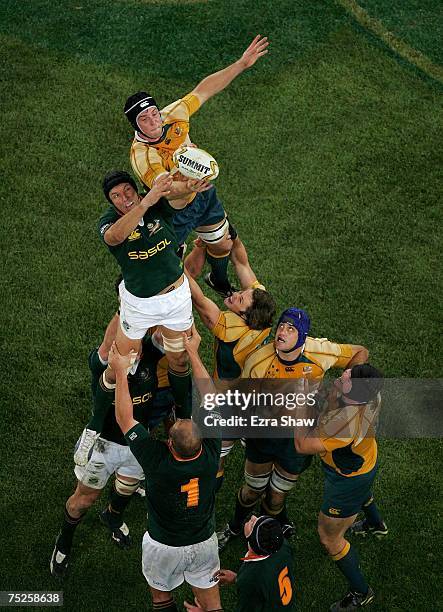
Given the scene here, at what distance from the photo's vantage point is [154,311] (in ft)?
27.0

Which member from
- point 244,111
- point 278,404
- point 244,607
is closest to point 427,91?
point 244,111

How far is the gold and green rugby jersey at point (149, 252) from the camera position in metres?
7.96

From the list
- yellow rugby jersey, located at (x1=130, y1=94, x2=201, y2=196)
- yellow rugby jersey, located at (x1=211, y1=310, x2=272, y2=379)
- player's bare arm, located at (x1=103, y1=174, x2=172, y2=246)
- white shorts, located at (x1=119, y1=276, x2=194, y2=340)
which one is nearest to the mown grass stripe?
yellow rugby jersey, located at (x1=130, y1=94, x2=201, y2=196)

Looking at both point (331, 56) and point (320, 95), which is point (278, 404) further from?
point (331, 56)

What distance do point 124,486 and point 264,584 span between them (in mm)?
2313

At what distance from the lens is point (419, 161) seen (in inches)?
524

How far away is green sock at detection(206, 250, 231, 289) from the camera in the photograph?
32.9 ft

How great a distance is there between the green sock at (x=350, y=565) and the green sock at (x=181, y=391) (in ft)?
6.19

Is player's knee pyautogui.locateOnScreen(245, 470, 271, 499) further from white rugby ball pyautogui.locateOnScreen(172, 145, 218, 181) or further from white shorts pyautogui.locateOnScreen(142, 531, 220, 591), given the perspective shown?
white rugby ball pyautogui.locateOnScreen(172, 145, 218, 181)

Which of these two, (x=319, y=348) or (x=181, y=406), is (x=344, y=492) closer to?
(x=319, y=348)

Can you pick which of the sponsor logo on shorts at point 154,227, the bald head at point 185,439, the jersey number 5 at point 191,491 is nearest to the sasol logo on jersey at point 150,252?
the sponsor logo on shorts at point 154,227

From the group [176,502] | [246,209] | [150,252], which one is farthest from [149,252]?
[246,209]

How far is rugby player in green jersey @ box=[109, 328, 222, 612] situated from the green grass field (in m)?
1.02

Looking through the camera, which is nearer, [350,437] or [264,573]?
[264,573]
